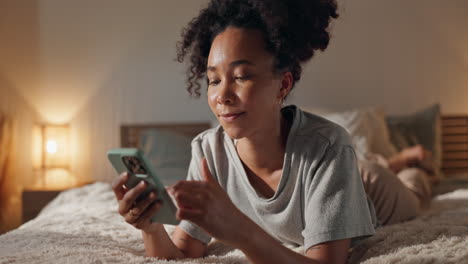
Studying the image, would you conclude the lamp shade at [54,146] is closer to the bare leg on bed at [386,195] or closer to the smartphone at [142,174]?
the bare leg on bed at [386,195]

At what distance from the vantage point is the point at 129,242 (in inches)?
55.2

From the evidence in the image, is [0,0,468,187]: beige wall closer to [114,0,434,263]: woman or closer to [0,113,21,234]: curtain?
[0,113,21,234]: curtain

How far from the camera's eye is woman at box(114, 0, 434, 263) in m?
1.04

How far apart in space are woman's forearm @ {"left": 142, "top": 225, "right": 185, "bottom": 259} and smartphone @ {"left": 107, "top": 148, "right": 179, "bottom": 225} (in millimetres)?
259

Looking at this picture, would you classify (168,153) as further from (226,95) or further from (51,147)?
(226,95)

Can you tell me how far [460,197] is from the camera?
2049 mm

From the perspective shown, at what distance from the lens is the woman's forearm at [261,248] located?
87cm

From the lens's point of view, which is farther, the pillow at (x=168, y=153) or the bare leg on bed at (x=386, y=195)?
the pillow at (x=168, y=153)

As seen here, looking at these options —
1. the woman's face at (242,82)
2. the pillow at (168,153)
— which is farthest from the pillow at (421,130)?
the woman's face at (242,82)

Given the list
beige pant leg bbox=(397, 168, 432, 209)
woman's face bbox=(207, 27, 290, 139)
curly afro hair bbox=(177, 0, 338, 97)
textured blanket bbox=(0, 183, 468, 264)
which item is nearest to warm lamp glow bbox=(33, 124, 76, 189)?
textured blanket bbox=(0, 183, 468, 264)

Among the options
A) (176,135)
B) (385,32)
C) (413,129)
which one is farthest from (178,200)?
(385,32)

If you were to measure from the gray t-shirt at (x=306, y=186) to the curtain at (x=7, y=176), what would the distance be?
221cm

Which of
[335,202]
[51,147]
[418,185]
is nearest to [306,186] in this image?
[335,202]

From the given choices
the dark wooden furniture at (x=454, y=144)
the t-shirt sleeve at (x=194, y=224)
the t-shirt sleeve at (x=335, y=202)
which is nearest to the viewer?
the t-shirt sleeve at (x=335, y=202)
